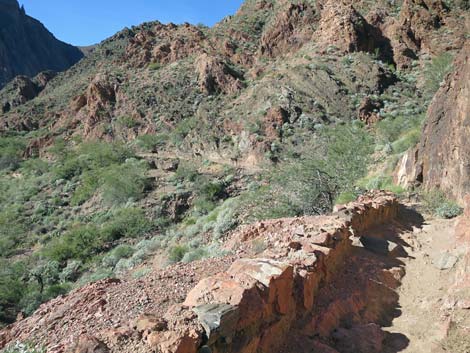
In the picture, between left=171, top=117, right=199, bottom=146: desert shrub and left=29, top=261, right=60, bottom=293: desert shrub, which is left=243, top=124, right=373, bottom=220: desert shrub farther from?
left=171, top=117, right=199, bottom=146: desert shrub

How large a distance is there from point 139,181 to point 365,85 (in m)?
19.9

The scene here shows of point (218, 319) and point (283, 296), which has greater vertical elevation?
point (218, 319)

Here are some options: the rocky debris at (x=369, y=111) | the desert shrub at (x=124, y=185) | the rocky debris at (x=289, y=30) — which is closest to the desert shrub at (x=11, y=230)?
the desert shrub at (x=124, y=185)

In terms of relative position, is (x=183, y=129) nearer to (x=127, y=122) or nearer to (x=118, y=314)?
Result: (x=127, y=122)

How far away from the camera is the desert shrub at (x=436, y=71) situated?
31.1 m

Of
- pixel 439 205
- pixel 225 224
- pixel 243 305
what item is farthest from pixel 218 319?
pixel 225 224

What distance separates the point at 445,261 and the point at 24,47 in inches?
5237

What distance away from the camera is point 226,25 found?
51625 millimetres

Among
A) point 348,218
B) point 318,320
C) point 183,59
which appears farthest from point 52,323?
point 183,59

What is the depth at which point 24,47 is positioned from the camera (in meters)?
119

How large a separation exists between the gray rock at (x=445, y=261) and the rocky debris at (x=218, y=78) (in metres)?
34.2

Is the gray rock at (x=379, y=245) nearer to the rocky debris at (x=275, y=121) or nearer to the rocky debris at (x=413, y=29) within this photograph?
the rocky debris at (x=275, y=121)

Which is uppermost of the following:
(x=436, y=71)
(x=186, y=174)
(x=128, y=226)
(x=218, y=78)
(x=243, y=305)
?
(x=218, y=78)

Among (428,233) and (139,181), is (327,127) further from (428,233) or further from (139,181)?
(428,233)
